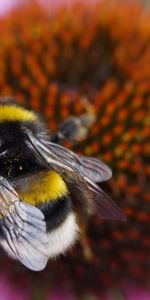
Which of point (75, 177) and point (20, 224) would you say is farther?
point (75, 177)

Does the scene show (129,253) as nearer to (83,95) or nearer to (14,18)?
(83,95)

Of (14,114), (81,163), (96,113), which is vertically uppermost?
(14,114)

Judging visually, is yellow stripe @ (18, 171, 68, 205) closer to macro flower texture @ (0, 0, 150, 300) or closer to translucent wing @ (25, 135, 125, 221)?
translucent wing @ (25, 135, 125, 221)

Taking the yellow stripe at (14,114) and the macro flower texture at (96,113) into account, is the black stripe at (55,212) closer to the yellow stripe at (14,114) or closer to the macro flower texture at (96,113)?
the yellow stripe at (14,114)

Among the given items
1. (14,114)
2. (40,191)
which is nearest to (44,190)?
(40,191)

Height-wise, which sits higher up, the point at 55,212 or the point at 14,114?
the point at 14,114

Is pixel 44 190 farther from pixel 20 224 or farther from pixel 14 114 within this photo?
pixel 14 114

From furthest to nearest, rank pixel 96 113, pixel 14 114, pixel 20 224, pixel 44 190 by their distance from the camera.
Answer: pixel 96 113 < pixel 14 114 < pixel 44 190 < pixel 20 224

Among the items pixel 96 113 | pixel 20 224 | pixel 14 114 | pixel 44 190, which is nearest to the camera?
pixel 20 224
